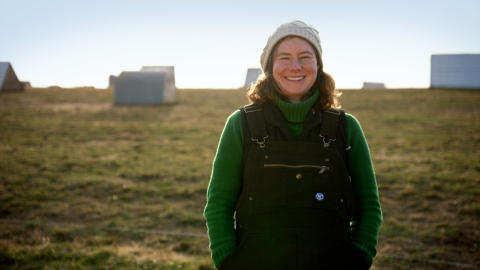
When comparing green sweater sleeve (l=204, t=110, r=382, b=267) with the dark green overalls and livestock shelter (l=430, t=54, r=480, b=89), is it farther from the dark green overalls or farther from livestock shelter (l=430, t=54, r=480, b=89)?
livestock shelter (l=430, t=54, r=480, b=89)

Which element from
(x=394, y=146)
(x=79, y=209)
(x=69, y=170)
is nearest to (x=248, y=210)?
(x=79, y=209)

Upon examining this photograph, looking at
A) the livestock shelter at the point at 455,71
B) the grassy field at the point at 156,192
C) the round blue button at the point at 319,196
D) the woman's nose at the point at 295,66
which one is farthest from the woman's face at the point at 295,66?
the livestock shelter at the point at 455,71

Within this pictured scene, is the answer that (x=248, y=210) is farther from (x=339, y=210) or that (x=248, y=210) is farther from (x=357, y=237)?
(x=357, y=237)

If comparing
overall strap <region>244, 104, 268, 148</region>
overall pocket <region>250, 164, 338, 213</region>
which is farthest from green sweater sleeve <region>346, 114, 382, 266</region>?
overall strap <region>244, 104, 268, 148</region>

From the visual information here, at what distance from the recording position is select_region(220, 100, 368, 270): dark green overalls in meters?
1.64

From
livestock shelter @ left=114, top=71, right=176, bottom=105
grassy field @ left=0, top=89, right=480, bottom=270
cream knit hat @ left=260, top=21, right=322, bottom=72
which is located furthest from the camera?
livestock shelter @ left=114, top=71, right=176, bottom=105

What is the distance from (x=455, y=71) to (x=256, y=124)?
32.4 m

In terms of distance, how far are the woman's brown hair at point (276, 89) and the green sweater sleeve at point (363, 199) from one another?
0.68ft

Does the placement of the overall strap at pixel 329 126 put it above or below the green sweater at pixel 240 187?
above

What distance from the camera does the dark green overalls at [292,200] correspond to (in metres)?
1.64

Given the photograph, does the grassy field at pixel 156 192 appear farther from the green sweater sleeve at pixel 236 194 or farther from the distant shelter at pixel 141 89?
the distant shelter at pixel 141 89

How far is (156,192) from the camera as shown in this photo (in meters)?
6.32

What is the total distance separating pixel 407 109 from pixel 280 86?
1924 cm

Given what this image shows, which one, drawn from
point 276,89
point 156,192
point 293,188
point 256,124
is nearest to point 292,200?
point 293,188
